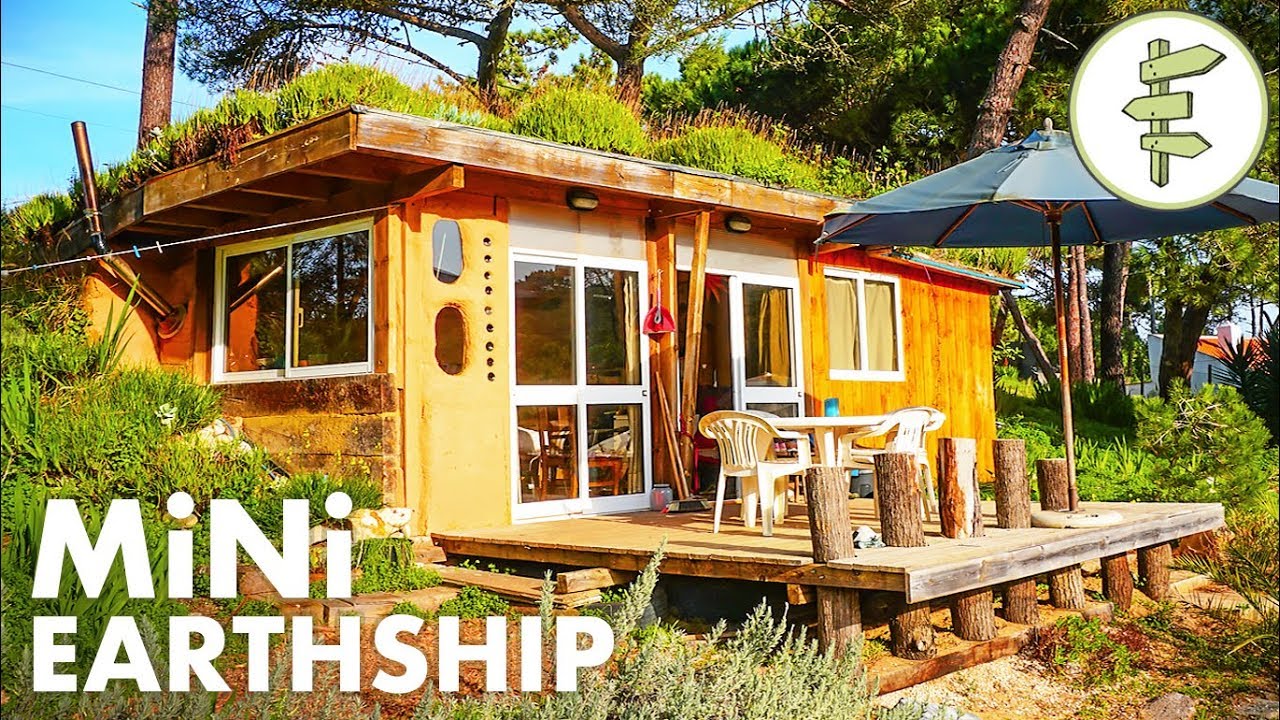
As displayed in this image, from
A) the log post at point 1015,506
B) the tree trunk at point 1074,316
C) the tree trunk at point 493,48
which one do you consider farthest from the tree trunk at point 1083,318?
the log post at point 1015,506

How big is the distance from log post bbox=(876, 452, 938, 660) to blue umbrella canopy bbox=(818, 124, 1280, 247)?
143 cm

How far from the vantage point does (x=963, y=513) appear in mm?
5719

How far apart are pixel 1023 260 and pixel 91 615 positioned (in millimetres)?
11429

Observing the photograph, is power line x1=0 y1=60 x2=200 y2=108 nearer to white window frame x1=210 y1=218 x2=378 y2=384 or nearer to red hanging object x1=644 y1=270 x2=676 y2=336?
white window frame x1=210 y1=218 x2=378 y2=384

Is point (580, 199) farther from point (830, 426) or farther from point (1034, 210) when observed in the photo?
point (1034, 210)

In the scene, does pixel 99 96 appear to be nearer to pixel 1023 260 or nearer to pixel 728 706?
pixel 728 706

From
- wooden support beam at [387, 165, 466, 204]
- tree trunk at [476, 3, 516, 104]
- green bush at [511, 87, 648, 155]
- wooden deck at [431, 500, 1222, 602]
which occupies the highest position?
tree trunk at [476, 3, 516, 104]

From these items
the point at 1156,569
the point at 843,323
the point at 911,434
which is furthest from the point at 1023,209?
the point at 843,323

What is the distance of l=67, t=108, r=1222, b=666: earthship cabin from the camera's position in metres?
6.73

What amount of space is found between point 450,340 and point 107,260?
2.97 meters

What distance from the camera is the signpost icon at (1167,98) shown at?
572cm

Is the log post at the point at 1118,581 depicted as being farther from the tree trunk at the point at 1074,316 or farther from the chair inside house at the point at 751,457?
the tree trunk at the point at 1074,316

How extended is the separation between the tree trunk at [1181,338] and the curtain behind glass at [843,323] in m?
9.73

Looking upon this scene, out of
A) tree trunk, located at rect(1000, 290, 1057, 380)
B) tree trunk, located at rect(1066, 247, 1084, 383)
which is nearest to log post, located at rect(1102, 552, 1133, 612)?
tree trunk, located at rect(1066, 247, 1084, 383)
